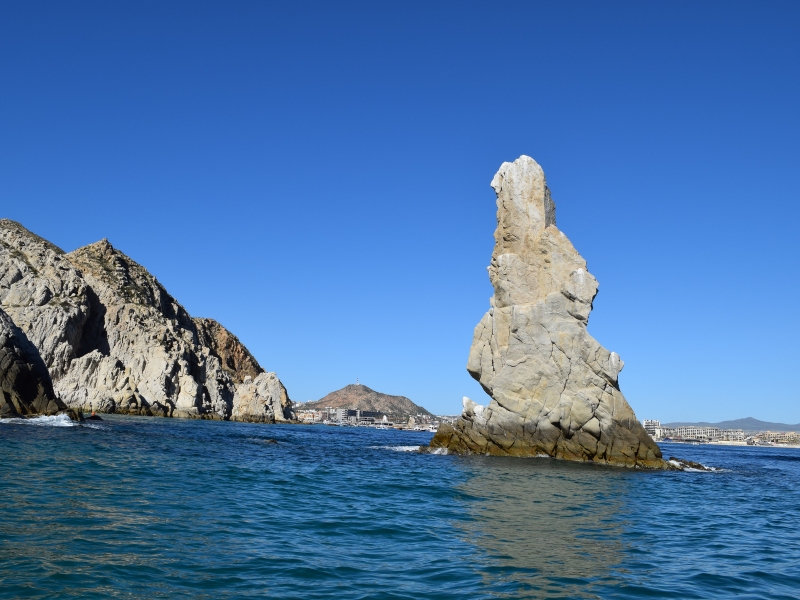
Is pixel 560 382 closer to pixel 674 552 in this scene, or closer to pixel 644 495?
pixel 644 495

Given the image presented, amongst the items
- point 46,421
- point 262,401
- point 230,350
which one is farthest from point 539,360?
point 230,350

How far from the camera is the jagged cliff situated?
97.9m

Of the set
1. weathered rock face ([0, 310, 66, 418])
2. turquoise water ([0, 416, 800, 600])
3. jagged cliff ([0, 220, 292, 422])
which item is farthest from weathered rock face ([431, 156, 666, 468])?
jagged cliff ([0, 220, 292, 422])

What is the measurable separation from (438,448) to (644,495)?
2232cm

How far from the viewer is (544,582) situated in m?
10.6

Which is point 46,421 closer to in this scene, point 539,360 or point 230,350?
point 539,360

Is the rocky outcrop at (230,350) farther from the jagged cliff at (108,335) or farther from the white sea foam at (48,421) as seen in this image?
the white sea foam at (48,421)

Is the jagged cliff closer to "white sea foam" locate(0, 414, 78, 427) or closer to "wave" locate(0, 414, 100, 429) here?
"wave" locate(0, 414, 100, 429)

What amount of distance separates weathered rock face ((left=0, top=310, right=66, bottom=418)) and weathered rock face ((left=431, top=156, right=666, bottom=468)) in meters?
32.9

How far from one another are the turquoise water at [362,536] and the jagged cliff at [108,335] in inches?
3161

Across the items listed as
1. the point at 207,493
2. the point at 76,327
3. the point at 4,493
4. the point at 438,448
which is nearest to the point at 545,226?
the point at 438,448

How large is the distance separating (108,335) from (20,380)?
2690 inches

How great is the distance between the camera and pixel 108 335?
384 feet

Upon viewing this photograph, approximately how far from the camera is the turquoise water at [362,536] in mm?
10008
